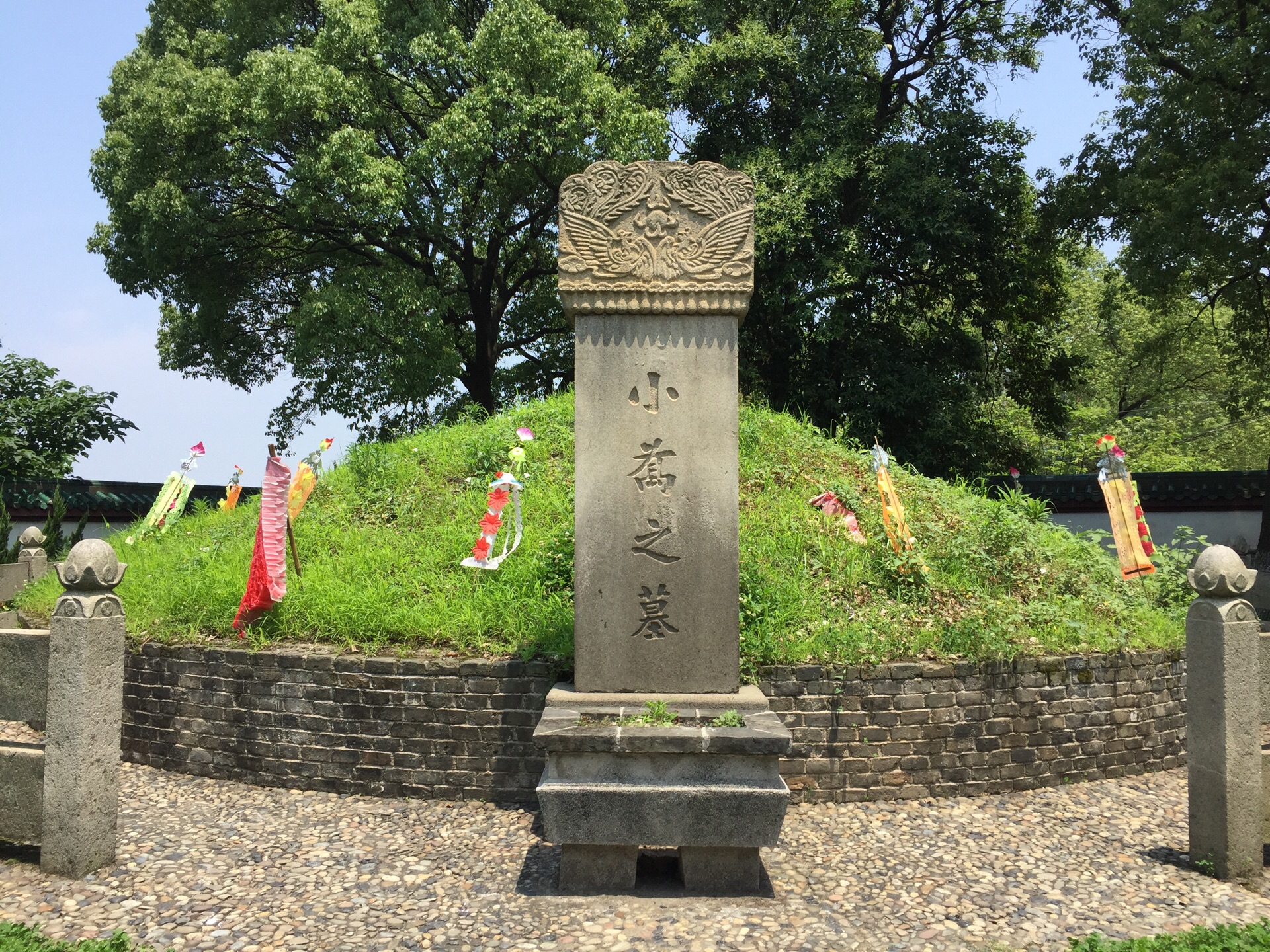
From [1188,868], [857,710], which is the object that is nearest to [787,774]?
[857,710]

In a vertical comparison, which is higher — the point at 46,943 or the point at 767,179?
the point at 767,179

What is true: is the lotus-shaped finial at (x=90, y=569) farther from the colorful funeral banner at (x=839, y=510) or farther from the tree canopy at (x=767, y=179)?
the tree canopy at (x=767, y=179)

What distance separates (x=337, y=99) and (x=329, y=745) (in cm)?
1237

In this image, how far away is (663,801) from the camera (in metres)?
4.46

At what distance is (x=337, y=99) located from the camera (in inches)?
596

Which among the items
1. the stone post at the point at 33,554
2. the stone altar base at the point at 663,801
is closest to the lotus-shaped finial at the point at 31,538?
the stone post at the point at 33,554

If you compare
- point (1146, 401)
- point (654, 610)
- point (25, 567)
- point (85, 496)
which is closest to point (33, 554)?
point (25, 567)

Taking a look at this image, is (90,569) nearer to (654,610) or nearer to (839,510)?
(654,610)

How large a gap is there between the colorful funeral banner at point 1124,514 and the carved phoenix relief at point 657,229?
15.3ft

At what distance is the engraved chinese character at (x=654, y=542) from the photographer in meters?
5.18

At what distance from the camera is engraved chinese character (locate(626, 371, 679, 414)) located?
5.18 m

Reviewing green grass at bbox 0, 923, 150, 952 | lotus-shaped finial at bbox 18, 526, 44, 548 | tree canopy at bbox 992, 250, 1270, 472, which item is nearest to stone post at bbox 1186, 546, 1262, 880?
green grass at bbox 0, 923, 150, 952

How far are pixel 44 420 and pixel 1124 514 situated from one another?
1455cm

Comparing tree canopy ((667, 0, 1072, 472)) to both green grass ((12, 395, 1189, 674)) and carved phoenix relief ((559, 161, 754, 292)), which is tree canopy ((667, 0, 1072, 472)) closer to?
green grass ((12, 395, 1189, 674))
